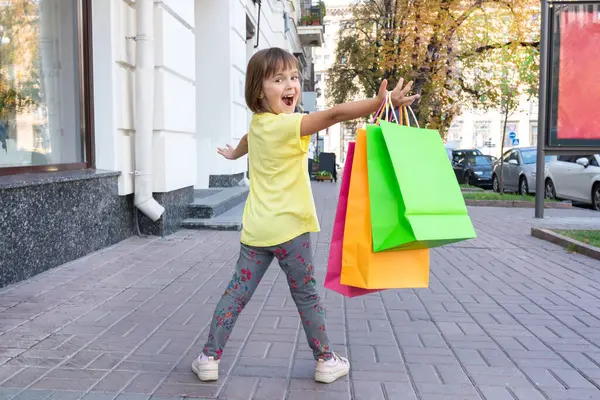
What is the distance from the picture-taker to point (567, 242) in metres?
7.83

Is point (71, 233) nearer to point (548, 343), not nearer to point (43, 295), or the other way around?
point (43, 295)

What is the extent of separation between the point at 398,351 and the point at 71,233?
11.3 feet

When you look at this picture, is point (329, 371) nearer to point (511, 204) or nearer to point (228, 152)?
point (228, 152)

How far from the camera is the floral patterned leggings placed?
307 centimetres

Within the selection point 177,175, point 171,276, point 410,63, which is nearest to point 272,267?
point 171,276

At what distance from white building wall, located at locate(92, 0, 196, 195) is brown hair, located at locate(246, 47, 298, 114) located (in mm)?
4242

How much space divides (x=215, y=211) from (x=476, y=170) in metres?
17.7

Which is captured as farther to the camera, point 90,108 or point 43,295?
point 90,108

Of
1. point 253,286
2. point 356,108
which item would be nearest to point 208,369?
point 253,286

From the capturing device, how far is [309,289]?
10.2 feet

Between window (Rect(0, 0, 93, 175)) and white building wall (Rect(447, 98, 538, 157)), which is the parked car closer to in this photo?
window (Rect(0, 0, 93, 175))

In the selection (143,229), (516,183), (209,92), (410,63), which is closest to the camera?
(143,229)

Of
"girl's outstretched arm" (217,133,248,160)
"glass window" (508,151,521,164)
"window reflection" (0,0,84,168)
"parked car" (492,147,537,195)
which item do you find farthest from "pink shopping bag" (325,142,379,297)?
"glass window" (508,151,521,164)

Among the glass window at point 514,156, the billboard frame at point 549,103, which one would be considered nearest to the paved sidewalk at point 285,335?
the billboard frame at point 549,103
